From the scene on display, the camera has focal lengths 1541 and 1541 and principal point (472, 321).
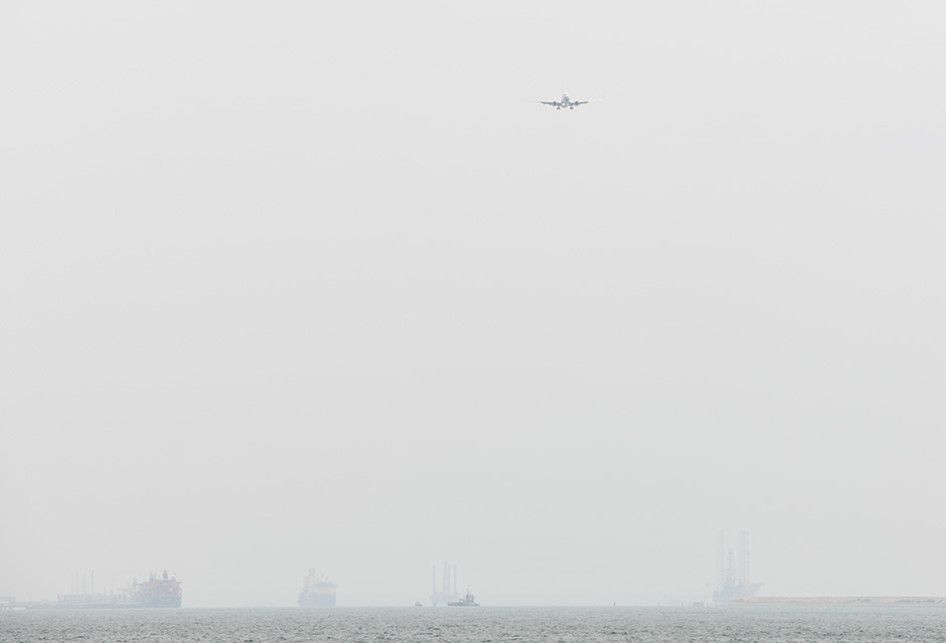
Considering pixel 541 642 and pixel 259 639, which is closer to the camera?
pixel 541 642

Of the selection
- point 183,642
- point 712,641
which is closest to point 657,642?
point 712,641

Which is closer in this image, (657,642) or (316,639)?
(657,642)

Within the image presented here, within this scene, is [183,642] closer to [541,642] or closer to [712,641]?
[541,642]

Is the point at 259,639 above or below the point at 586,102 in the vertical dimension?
below

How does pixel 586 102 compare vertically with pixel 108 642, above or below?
above

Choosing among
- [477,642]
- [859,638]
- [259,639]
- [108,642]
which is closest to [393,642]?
[477,642]

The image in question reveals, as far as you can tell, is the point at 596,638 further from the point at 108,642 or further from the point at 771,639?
the point at 108,642

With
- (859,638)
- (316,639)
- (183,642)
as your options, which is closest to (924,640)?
(859,638)

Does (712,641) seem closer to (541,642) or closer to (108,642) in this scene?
(541,642)
